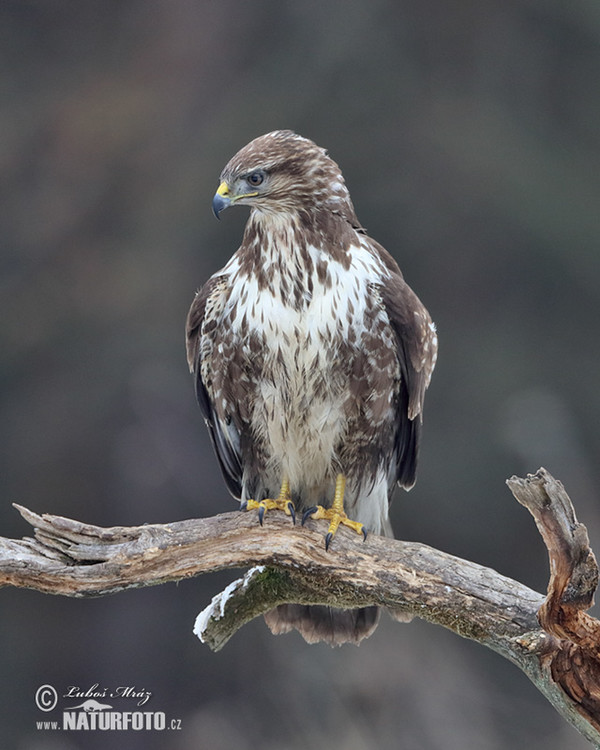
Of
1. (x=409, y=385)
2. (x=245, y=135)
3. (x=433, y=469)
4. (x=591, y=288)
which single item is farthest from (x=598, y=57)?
(x=409, y=385)

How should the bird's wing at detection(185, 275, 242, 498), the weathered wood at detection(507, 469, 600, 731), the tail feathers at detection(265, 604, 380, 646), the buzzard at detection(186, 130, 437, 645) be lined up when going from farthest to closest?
the tail feathers at detection(265, 604, 380, 646)
the bird's wing at detection(185, 275, 242, 498)
the buzzard at detection(186, 130, 437, 645)
the weathered wood at detection(507, 469, 600, 731)

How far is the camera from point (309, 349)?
3871 millimetres

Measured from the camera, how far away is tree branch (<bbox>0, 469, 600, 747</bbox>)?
3307 millimetres

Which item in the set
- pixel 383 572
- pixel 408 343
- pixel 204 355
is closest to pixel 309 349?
pixel 408 343

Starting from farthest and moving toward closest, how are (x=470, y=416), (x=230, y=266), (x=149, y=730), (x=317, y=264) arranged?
1. (x=470, y=416)
2. (x=149, y=730)
3. (x=230, y=266)
4. (x=317, y=264)

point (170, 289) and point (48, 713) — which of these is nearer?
point (48, 713)

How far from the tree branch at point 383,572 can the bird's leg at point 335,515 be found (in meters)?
0.03

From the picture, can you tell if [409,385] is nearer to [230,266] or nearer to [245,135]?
[230,266]

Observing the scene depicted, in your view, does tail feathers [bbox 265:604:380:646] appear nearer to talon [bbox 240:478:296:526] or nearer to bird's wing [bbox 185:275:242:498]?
talon [bbox 240:478:296:526]

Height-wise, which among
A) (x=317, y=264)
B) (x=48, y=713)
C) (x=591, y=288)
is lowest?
Result: (x=48, y=713)

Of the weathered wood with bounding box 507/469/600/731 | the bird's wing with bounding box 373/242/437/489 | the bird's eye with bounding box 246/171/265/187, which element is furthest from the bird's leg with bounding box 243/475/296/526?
the bird's eye with bounding box 246/171/265/187

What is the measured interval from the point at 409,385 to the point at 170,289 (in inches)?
160

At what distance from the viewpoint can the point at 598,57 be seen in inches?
330

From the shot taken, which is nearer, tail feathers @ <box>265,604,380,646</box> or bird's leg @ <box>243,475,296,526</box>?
bird's leg @ <box>243,475,296,526</box>
